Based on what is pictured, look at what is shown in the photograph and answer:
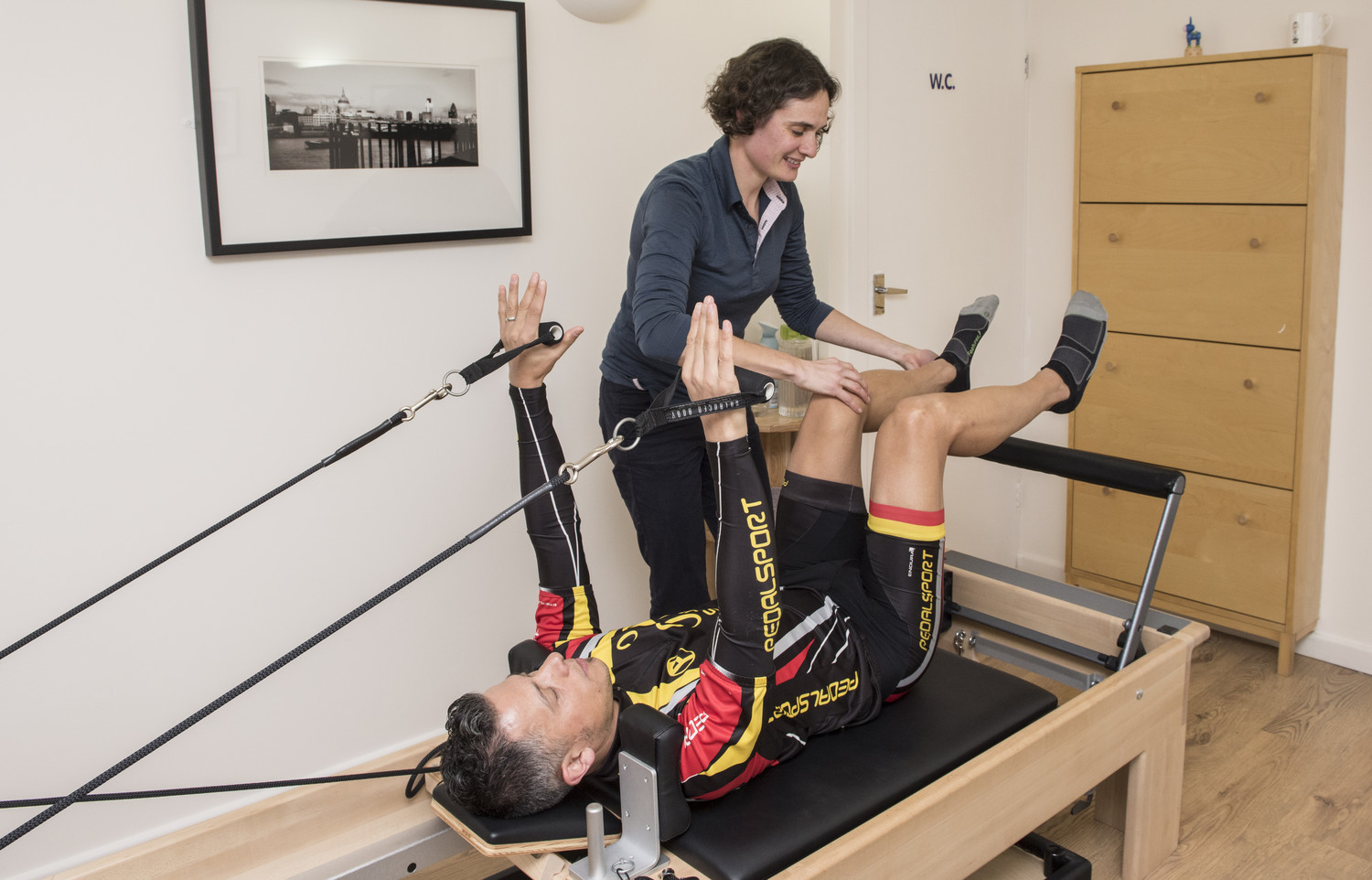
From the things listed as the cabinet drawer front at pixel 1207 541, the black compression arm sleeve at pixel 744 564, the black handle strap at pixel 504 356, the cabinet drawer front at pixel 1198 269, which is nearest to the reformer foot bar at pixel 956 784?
the black compression arm sleeve at pixel 744 564

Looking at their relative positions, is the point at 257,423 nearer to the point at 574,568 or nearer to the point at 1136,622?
the point at 574,568

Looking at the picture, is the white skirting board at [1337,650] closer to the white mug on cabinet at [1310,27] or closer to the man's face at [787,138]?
the white mug on cabinet at [1310,27]

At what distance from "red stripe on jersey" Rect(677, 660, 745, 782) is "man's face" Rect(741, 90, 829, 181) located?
1.00 meters

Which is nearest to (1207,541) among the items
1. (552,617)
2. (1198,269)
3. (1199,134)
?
(1198,269)

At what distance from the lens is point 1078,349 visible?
7.04 feet

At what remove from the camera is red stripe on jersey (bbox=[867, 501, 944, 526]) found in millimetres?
1877

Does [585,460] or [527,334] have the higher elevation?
[527,334]

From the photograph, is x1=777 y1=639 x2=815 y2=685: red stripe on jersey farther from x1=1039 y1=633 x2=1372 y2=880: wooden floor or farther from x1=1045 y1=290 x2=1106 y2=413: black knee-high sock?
x1=1045 y1=290 x2=1106 y2=413: black knee-high sock

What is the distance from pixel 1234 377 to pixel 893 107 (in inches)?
47.1

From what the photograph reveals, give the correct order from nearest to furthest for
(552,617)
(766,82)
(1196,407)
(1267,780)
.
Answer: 1. (552,617)
2. (766,82)
3. (1267,780)
4. (1196,407)

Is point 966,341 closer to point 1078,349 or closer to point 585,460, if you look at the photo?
point 1078,349

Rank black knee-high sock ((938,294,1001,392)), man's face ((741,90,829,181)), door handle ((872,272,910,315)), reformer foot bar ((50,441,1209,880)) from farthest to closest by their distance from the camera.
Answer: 1. door handle ((872,272,910,315))
2. black knee-high sock ((938,294,1001,392))
3. man's face ((741,90,829,181))
4. reformer foot bar ((50,441,1209,880))

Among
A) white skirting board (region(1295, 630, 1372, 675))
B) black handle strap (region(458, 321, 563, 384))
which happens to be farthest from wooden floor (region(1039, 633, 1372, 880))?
black handle strap (region(458, 321, 563, 384))

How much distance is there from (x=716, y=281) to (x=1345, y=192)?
6.07ft
